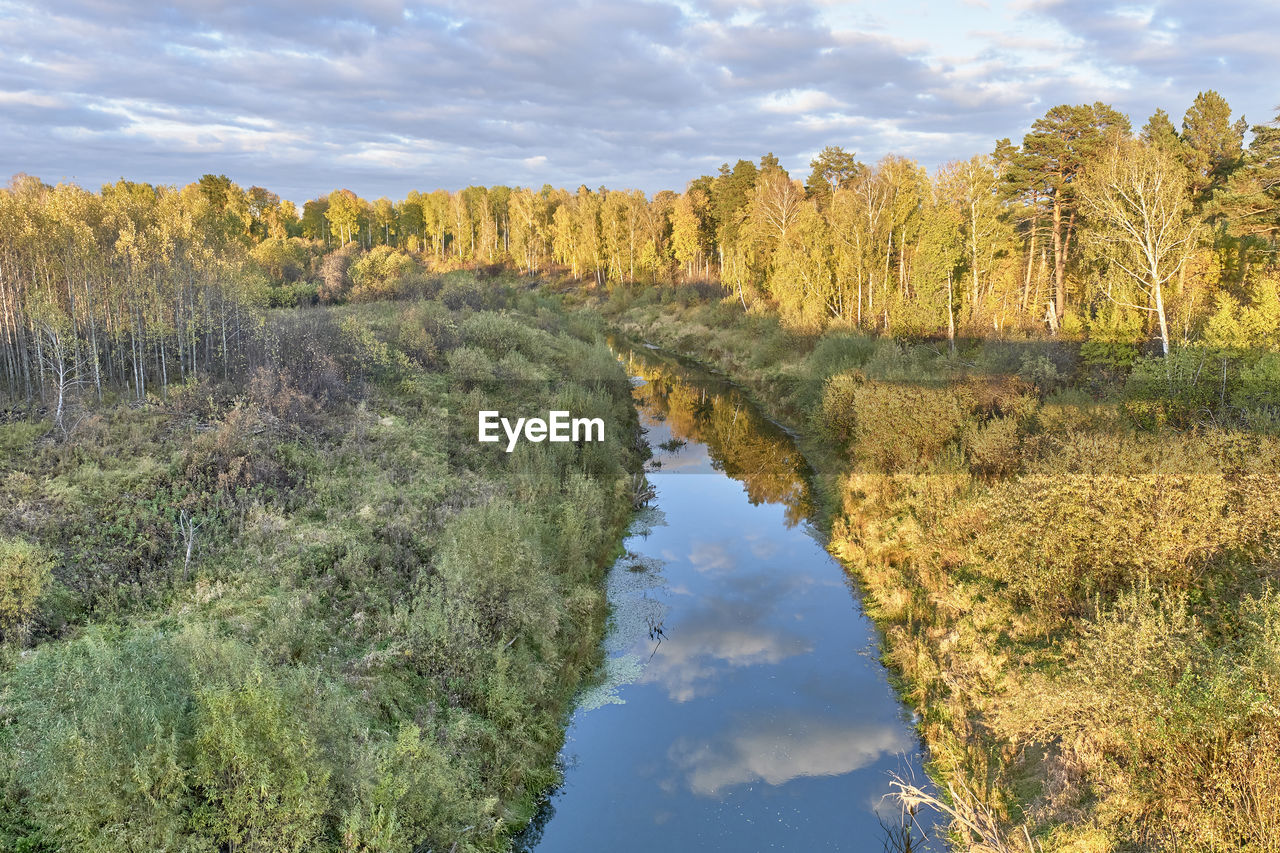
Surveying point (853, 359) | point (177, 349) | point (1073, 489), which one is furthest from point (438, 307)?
point (1073, 489)

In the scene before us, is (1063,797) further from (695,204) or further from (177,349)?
(695,204)

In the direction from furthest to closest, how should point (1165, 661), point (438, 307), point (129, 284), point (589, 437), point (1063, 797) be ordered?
point (438, 307)
point (589, 437)
point (129, 284)
point (1063, 797)
point (1165, 661)

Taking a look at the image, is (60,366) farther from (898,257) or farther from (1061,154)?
(898,257)

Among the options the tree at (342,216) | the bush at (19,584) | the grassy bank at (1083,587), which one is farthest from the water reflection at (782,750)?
the tree at (342,216)

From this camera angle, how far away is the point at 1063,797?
1039 centimetres

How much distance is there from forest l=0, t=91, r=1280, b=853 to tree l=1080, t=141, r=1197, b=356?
22 centimetres

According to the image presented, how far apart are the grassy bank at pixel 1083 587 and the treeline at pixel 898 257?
4.62 meters

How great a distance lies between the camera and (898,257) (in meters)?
41.8

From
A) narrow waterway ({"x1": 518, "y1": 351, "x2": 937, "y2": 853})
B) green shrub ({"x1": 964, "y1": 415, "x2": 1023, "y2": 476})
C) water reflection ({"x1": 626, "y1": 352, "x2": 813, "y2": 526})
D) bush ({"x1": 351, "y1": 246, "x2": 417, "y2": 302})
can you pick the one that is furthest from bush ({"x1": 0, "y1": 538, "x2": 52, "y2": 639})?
bush ({"x1": 351, "y1": 246, "x2": 417, "y2": 302})

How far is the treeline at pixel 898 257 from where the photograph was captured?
20766mm

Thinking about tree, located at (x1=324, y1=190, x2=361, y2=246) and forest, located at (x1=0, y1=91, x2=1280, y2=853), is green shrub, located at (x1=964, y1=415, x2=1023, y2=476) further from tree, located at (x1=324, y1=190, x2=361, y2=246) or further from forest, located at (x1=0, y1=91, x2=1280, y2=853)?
tree, located at (x1=324, y1=190, x2=361, y2=246)

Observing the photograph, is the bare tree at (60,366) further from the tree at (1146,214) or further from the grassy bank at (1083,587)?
the tree at (1146,214)

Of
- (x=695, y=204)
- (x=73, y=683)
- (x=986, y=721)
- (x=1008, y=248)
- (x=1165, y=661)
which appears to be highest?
(x=695, y=204)

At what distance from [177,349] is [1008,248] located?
3754cm
